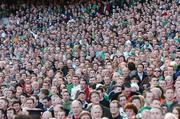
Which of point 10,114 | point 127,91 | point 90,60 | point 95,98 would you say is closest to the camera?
point 95,98

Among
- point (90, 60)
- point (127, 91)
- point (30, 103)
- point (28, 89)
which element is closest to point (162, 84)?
point (127, 91)

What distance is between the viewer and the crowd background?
10.2 meters

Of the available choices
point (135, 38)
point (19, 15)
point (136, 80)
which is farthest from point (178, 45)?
point (19, 15)

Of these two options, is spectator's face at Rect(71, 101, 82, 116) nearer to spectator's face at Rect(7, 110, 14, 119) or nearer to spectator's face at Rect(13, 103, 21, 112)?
spectator's face at Rect(7, 110, 14, 119)

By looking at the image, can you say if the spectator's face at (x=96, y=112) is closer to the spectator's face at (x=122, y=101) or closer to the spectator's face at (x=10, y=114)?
the spectator's face at (x=122, y=101)

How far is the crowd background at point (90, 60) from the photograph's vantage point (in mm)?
10188

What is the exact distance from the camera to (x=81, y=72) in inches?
562

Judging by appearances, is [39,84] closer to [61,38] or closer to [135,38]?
[135,38]

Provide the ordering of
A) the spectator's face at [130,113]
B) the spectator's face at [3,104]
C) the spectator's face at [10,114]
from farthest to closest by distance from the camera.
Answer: the spectator's face at [3,104], the spectator's face at [10,114], the spectator's face at [130,113]

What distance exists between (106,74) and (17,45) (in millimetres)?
9417

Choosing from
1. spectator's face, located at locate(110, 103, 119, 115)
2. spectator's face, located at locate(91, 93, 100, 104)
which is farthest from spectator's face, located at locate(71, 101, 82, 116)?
spectator's face, located at locate(110, 103, 119, 115)

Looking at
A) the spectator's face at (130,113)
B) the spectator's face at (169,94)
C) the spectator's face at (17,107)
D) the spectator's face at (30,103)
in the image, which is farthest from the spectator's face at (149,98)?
the spectator's face at (17,107)

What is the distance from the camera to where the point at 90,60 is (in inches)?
648

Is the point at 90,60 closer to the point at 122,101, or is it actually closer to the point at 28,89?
the point at 28,89
